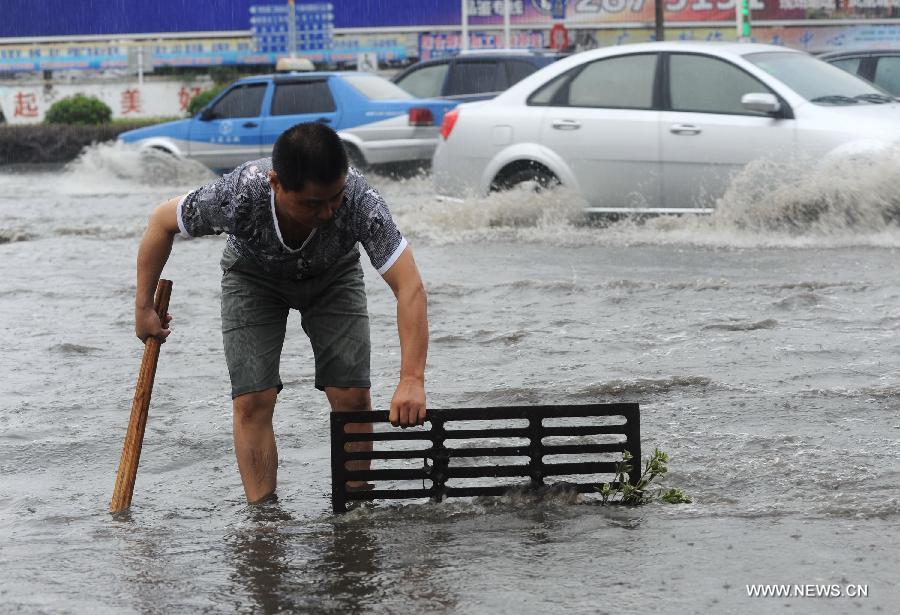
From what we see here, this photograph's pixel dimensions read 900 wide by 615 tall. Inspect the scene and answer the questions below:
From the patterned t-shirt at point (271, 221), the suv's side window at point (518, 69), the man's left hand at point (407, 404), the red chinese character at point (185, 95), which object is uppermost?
the red chinese character at point (185, 95)

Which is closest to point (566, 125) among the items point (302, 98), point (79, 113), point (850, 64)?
point (850, 64)

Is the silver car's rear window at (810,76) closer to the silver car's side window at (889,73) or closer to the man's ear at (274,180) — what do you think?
the silver car's side window at (889,73)

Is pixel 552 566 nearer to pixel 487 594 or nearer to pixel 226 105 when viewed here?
pixel 487 594

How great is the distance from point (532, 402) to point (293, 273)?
193cm

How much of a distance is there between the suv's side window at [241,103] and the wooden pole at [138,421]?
13133mm

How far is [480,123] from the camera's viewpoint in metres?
10.9

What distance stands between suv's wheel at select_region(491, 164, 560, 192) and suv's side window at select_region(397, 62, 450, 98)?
267 inches

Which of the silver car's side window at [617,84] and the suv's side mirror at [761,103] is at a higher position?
the silver car's side window at [617,84]

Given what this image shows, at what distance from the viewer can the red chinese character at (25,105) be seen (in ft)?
127

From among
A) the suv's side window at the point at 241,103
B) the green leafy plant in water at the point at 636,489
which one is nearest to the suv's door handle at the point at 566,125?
the green leafy plant in water at the point at 636,489

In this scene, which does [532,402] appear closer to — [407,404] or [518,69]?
[407,404]

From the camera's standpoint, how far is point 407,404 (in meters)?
3.71

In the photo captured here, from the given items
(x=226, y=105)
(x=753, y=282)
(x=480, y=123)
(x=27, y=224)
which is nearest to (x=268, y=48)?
(x=226, y=105)

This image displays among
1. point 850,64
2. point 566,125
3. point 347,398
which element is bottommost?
point 347,398
